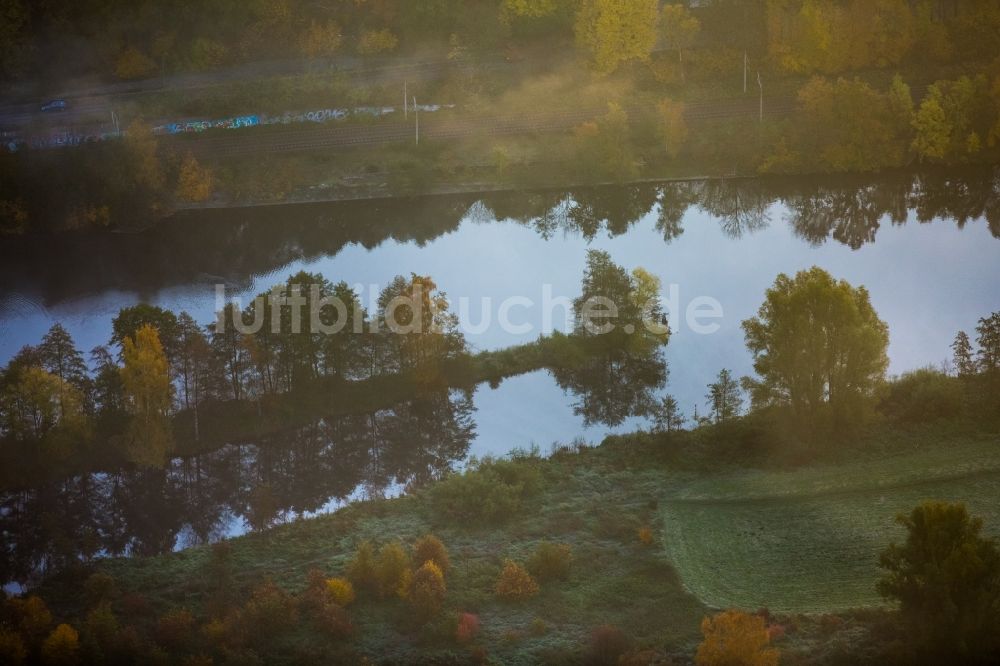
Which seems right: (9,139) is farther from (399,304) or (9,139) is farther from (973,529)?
(973,529)

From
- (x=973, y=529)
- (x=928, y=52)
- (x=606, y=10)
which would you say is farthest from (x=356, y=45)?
(x=973, y=529)

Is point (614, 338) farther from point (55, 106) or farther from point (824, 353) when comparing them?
point (55, 106)

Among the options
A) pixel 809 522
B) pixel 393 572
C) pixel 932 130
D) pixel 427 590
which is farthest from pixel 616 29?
pixel 427 590

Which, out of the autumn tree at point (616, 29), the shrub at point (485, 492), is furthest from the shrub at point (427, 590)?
the autumn tree at point (616, 29)

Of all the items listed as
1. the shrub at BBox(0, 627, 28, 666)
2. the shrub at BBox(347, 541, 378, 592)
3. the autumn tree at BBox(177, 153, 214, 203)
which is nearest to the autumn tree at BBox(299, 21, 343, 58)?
the autumn tree at BBox(177, 153, 214, 203)

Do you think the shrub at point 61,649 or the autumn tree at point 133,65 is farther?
the autumn tree at point 133,65

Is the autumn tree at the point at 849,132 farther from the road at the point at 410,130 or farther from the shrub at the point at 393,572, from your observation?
the shrub at the point at 393,572
